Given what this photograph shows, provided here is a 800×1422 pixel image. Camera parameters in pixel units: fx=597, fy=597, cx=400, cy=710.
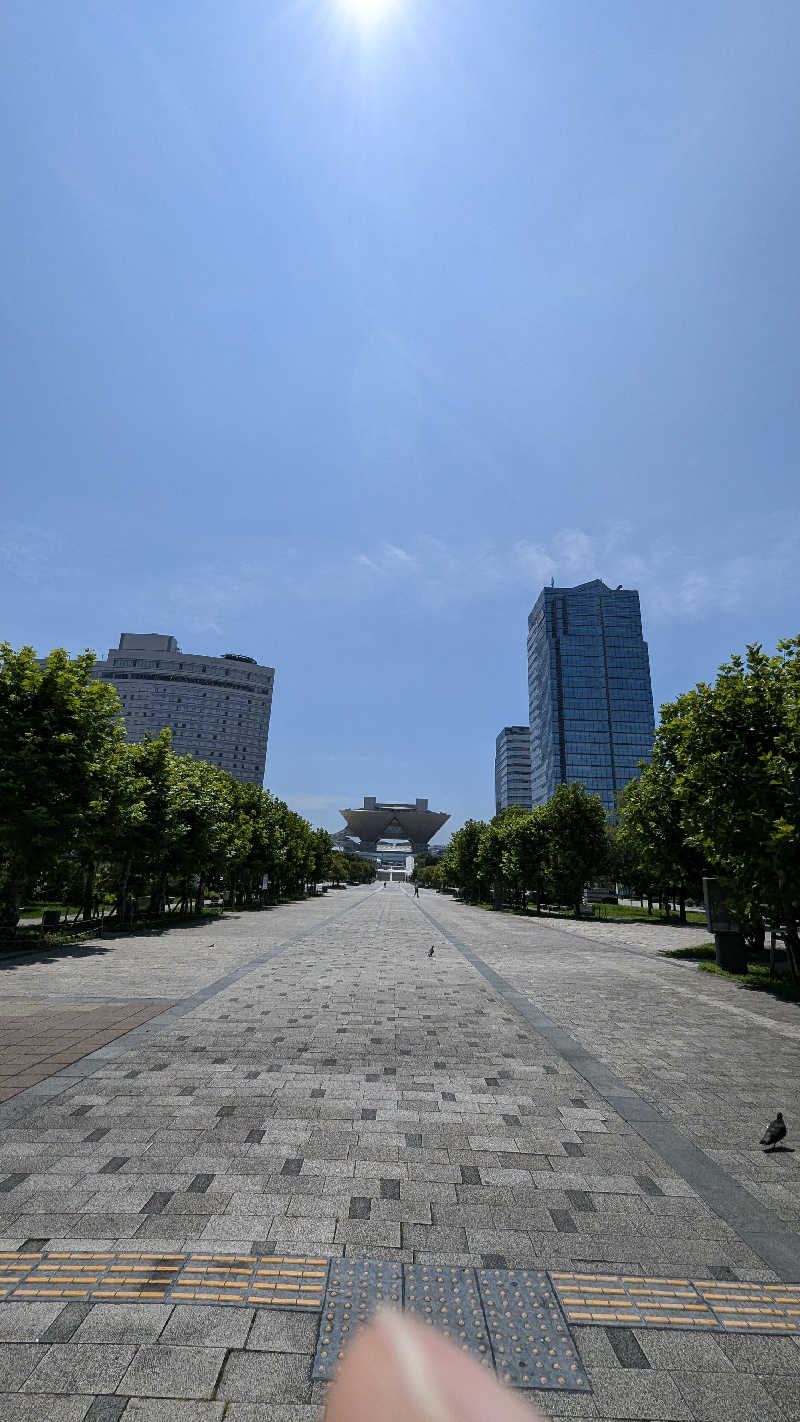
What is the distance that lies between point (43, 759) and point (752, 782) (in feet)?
68.9

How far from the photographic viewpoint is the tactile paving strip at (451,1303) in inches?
135

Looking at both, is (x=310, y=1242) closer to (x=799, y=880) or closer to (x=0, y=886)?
(x=799, y=880)

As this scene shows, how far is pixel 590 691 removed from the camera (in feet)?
579

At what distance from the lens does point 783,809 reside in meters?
14.7

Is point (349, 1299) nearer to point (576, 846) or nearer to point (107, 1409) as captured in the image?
point (107, 1409)

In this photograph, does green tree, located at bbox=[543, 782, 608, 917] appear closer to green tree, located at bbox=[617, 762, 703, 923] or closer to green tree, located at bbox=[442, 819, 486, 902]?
green tree, located at bbox=[617, 762, 703, 923]

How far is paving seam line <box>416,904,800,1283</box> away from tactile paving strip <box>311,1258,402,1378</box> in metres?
2.72

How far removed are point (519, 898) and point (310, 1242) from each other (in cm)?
6068

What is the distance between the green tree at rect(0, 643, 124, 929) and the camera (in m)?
18.5

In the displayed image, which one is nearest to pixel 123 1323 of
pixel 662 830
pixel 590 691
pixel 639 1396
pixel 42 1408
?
pixel 42 1408

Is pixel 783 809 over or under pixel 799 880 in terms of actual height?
over

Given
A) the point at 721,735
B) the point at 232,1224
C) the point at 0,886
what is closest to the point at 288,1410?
the point at 232,1224

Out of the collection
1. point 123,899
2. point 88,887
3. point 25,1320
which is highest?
point 88,887

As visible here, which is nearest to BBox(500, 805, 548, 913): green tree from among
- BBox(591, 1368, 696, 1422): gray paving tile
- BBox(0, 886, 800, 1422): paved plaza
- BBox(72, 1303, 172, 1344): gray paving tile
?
BBox(0, 886, 800, 1422): paved plaza
